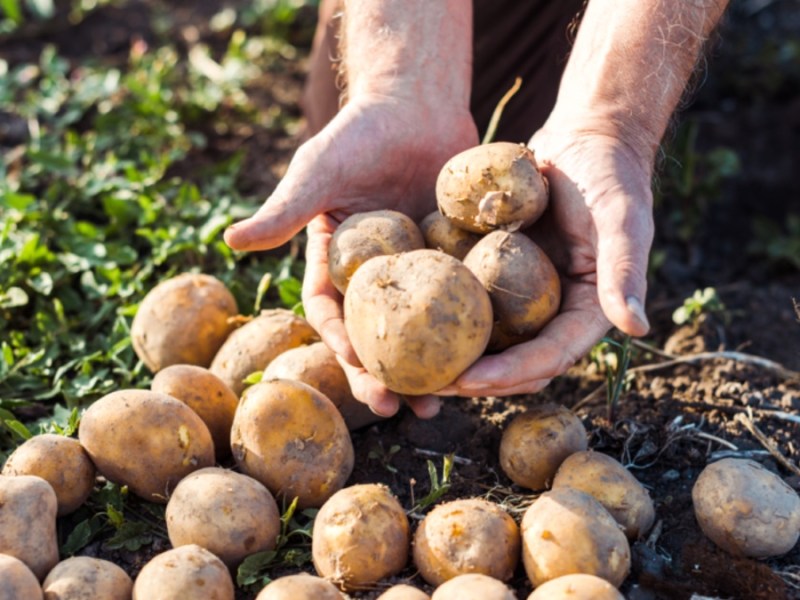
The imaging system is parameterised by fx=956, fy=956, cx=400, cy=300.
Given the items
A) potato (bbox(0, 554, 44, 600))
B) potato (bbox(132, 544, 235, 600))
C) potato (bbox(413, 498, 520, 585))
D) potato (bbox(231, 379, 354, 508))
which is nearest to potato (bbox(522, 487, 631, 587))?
potato (bbox(413, 498, 520, 585))

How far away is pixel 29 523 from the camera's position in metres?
2.10

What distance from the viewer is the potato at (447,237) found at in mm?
2523

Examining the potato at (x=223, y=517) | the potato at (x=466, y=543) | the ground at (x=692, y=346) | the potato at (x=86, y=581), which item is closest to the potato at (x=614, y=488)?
the ground at (x=692, y=346)

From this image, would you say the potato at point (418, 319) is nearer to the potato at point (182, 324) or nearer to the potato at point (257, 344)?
the potato at point (257, 344)

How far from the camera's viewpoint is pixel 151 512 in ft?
7.73

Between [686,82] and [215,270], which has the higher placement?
[686,82]

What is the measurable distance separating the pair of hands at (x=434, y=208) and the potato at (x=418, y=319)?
0.35 ft

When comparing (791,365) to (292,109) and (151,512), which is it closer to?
(151,512)

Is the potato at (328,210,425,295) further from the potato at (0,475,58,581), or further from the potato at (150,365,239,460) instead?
the potato at (0,475,58,581)

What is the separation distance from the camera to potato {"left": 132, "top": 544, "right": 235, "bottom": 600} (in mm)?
1935

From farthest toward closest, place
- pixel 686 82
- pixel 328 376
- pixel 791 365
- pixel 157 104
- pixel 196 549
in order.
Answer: pixel 157 104, pixel 791 365, pixel 686 82, pixel 328 376, pixel 196 549

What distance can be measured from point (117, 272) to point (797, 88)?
3.60m

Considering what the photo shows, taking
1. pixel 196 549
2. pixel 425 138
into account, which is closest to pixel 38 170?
pixel 425 138

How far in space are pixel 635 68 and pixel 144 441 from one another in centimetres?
167
